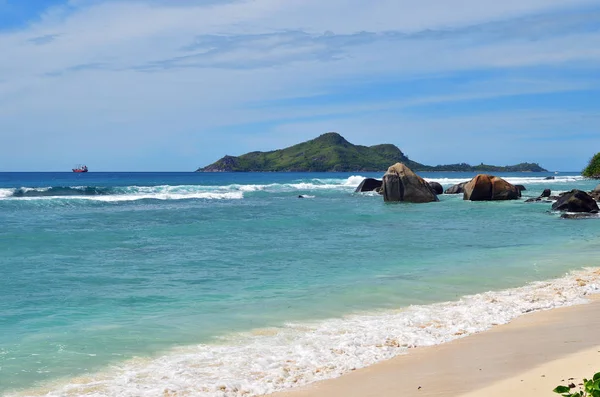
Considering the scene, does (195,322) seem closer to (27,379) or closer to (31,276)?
(27,379)

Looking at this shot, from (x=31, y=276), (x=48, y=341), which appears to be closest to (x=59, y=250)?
(x=31, y=276)

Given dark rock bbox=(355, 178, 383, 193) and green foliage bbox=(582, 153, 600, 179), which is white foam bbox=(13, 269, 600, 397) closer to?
dark rock bbox=(355, 178, 383, 193)

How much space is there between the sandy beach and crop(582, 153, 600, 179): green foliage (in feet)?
251

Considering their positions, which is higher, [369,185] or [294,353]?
[369,185]

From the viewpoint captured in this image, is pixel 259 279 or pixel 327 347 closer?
pixel 327 347

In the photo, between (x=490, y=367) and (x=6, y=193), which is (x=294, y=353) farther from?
(x=6, y=193)

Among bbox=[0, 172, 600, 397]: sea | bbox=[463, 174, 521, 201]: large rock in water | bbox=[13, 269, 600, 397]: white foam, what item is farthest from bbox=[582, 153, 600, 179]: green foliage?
bbox=[13, 269, 600, 397]: white foam

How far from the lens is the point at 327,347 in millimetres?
7629

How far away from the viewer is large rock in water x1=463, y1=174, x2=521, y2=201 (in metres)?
38.3

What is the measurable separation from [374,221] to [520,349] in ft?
62.4

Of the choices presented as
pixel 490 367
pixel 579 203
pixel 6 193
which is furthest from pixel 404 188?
pixel 6 193

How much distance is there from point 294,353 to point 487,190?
33.6m

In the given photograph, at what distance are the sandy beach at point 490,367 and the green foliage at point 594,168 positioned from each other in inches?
3008

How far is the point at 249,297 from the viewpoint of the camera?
1085cm
